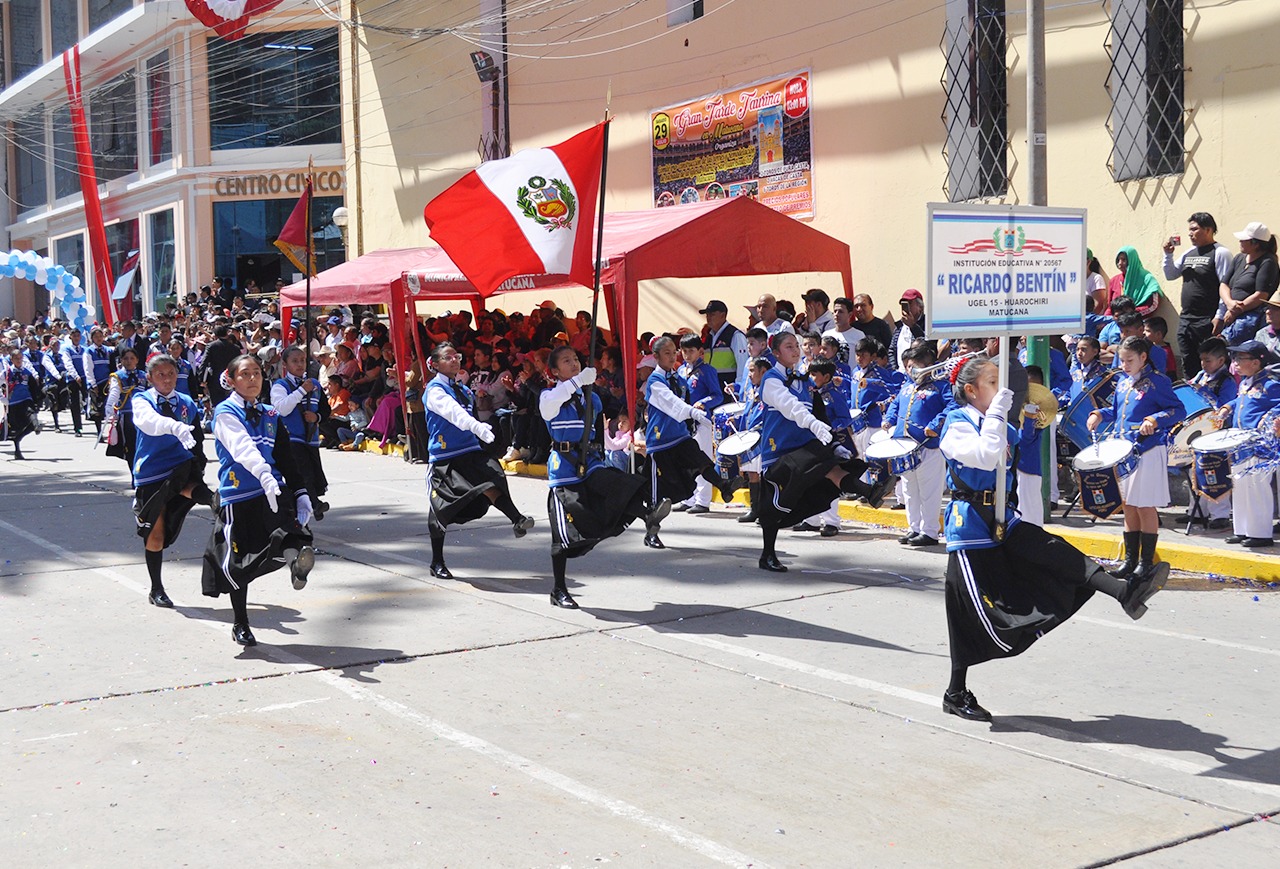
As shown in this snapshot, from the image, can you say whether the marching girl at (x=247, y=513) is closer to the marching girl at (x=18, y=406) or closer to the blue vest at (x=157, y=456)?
the blue vest at (x=157, y=456)

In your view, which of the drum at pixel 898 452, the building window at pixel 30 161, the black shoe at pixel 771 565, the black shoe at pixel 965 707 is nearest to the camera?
the black shoe at pixel 965 707

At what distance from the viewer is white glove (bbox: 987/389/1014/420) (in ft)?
19.8

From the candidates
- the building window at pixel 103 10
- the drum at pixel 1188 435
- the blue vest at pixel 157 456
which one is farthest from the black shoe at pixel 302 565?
the building window at pixel 103 10

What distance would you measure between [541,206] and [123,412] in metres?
6.74

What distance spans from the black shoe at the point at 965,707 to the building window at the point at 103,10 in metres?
42.0

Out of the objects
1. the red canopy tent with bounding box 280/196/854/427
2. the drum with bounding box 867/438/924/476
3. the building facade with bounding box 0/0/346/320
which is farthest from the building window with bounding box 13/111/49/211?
the drum with bounding box 867/438/924/476

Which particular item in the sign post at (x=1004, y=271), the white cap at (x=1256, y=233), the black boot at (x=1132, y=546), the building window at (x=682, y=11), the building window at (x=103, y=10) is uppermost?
the building window at (x=103, y=10)

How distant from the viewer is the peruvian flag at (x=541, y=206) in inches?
416

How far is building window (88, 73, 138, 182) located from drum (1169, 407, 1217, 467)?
35867mm

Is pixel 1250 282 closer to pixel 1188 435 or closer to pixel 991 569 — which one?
pixel 1188 435

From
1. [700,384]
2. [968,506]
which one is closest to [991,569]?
[968,506]

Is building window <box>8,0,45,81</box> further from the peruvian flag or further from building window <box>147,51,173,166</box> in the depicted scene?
the peruvian flag

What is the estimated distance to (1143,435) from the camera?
9.18 metres

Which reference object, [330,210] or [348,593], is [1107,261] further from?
[330,210]
